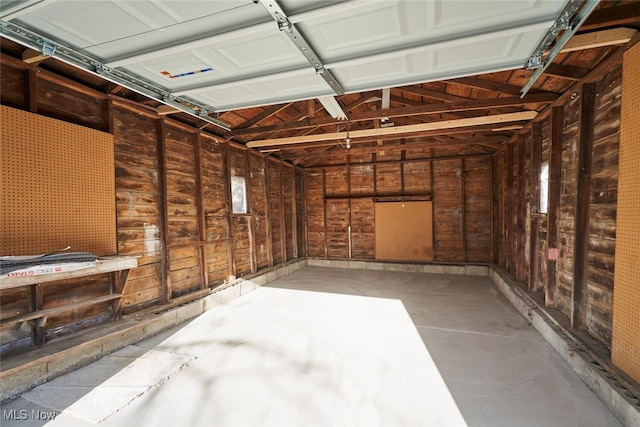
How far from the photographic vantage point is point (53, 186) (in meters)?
2.42

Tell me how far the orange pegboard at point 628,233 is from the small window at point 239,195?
16.2 ft

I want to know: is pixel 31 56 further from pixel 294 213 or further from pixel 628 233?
pixel 294 213

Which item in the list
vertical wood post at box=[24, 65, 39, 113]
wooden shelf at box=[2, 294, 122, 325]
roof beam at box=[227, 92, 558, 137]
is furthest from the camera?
roof beam at box=[227, 92, 558, 137]

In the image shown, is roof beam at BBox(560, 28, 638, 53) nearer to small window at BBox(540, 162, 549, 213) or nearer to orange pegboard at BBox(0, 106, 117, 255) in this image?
small window at BBox(540, 162, 549, 213)

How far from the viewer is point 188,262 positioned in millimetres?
3938

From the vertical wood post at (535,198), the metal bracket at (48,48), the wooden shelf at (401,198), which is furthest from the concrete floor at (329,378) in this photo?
the wooden shelf at (401,198)

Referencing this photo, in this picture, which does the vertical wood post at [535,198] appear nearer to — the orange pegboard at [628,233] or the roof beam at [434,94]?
the roof beam at [434,94]

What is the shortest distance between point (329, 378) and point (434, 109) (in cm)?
342

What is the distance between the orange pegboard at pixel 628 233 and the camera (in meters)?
1.84

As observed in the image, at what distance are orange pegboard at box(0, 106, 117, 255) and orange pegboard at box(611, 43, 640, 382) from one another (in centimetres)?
465

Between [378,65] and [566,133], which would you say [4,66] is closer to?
[378,65]

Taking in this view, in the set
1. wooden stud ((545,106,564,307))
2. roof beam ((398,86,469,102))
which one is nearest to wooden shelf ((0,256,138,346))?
roof beam ((398,86,469,102))

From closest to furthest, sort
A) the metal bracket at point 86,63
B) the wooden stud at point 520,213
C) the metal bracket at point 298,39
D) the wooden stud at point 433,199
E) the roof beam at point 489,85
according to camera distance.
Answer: the metal bracket at point 298,39 → the metal bracket at point 86,63 → the roof beam at point 489,85 → the wooden stud at point 520,213 → the wooden stud at point 433,199

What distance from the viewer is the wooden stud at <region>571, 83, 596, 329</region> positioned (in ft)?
8.16
